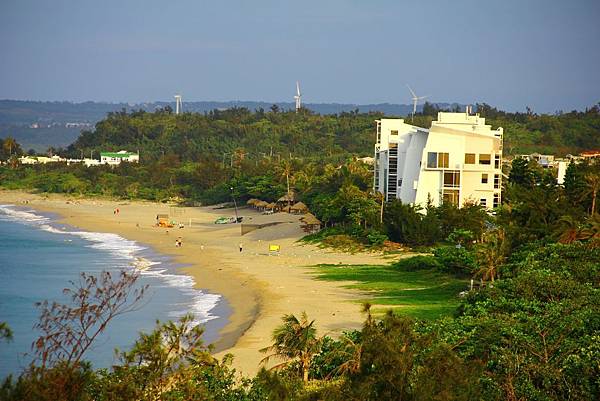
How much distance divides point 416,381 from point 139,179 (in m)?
97.8

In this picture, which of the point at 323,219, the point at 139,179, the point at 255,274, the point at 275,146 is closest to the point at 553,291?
the point at 255,274

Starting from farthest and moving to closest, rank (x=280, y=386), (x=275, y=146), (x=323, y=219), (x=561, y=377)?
(x=275, y=146), (x=323, y=219), (x=561, y=377), (x=280, y=386)

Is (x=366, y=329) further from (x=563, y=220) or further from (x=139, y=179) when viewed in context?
(x=139, y=179)

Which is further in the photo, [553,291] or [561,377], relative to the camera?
[553,291]

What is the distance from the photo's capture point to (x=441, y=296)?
126ft

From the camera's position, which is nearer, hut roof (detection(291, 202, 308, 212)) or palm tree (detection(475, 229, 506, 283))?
palm tree (detection(475, 229, 506, 283))

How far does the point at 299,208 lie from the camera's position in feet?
245

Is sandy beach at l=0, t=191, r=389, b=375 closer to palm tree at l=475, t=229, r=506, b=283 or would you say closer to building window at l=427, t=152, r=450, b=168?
palm tree at l=475, t=229, r=506, b=283

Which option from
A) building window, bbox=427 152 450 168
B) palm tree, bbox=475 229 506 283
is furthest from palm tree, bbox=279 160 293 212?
palm tree, bbox=475 229 506 283

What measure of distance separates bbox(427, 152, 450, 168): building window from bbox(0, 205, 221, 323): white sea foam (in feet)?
53.1

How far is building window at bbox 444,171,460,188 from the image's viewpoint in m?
59.9

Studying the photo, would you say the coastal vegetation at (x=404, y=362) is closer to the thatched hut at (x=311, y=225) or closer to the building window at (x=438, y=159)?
the building window at (x=438, y=159)

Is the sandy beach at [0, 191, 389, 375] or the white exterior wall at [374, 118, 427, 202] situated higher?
the white exterior wall at [374, 118, 427, 202]

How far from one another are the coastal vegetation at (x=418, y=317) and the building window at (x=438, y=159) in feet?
12.2
